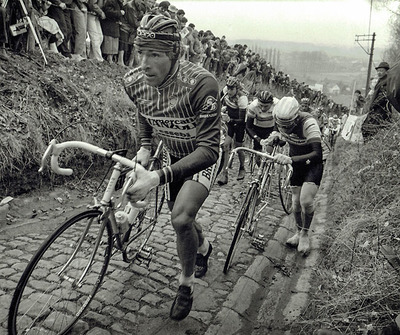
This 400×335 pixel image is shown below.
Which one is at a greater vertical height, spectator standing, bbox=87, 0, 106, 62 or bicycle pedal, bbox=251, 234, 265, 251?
spectator standing, bbox=87, 0, 106, 62

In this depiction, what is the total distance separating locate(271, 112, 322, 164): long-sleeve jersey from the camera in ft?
18.4

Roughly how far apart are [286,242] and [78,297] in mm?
3576

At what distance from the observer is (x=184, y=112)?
143 inches

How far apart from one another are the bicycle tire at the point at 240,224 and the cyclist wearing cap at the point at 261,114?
9.47 ft

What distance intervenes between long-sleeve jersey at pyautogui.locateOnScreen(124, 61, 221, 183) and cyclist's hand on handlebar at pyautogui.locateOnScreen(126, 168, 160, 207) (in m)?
0.11

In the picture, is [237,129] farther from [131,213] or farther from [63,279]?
[63,279]

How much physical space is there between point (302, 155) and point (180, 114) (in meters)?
2.55

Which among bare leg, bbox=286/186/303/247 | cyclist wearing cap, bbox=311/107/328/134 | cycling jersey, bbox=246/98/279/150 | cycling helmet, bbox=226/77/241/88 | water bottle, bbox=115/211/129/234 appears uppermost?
cycling helmet, bbox=226/77/241/88

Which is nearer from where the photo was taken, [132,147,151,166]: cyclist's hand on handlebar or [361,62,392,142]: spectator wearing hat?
[132,147,151,166]: cyclist's hand on handlebar

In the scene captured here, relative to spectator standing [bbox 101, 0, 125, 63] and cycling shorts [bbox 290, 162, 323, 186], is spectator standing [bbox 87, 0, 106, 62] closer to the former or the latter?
spectator standing [bbox 101, 0, 125, 63]

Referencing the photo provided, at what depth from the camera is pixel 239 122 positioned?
965cm

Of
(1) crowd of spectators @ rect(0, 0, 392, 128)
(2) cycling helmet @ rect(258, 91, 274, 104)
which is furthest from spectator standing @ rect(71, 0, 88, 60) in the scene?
(2) cycling helmet @ rect(258, 91, 274, 104)

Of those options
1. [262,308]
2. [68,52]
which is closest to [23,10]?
[68,52]

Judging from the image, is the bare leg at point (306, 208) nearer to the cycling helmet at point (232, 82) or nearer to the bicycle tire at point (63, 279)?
the bicycle tire at point (63, 279)
